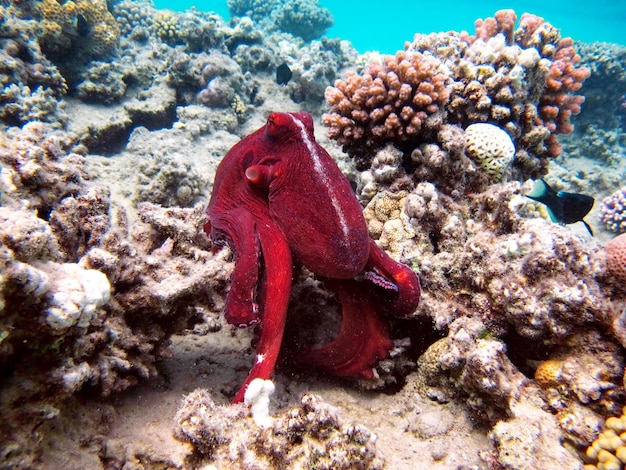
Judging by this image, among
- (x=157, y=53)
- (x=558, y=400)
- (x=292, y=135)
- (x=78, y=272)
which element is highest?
(x=157, y=53)

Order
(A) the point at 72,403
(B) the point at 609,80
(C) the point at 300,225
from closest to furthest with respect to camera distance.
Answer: (A) the point at 72,403
(C) the point at 300,225
(B) the point at 609,80

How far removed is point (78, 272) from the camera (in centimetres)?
185

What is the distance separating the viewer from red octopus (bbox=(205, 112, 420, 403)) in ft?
8.45

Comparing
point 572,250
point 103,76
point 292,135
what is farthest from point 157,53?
point 572,250

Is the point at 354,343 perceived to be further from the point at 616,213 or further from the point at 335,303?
the point at 616,213

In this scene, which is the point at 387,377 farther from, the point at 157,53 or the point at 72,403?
the point at 157,53

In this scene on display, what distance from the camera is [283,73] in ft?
34.5

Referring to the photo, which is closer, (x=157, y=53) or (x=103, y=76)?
(x=103, y=76)

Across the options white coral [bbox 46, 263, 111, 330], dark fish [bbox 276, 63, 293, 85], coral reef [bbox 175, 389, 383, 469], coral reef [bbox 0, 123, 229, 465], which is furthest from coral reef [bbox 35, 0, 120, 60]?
coral reef [bbox 175, 389, 383, 469]

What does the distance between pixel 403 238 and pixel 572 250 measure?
1350 mm

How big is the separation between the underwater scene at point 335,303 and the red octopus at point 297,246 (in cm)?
2

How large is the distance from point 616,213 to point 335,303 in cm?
898

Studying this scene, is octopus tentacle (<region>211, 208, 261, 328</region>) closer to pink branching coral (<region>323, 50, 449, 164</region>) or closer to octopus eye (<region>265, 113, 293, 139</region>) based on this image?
octopus eye (<region>265, 113, 293, 139</region>)

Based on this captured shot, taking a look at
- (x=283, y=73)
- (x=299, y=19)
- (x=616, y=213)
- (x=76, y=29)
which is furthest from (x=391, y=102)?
(x=299, y=19)
